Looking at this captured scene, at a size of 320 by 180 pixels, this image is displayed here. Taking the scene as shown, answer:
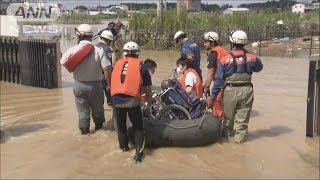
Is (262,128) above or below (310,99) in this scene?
below

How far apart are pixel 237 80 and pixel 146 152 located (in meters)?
1.73

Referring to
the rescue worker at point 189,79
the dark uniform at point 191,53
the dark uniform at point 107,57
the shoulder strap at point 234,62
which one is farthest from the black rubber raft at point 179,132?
the dark uniform at point 191,53

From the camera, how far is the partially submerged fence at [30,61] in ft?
41.6

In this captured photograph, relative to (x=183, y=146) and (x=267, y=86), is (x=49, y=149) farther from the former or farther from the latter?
(x=267, y=86)

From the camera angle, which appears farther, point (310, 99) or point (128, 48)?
point (310, 99)

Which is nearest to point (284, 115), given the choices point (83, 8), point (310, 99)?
point (310, 99)

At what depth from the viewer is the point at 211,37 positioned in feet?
25.6

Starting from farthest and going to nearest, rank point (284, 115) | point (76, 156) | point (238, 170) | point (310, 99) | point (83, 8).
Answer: point (83, 8) → point (284, 115) → point (310, 99) → point (76, 156) → point (238, 170)

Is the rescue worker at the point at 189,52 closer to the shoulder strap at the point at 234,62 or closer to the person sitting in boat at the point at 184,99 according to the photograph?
the person sitting in boat at the point at 184,99

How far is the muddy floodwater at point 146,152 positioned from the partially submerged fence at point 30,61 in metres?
2.37

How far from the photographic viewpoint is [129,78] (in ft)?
20.9

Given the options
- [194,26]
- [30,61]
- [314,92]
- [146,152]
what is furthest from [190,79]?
[194,26]

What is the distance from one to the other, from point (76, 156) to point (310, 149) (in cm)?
348

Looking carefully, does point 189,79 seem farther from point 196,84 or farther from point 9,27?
point 9,27
